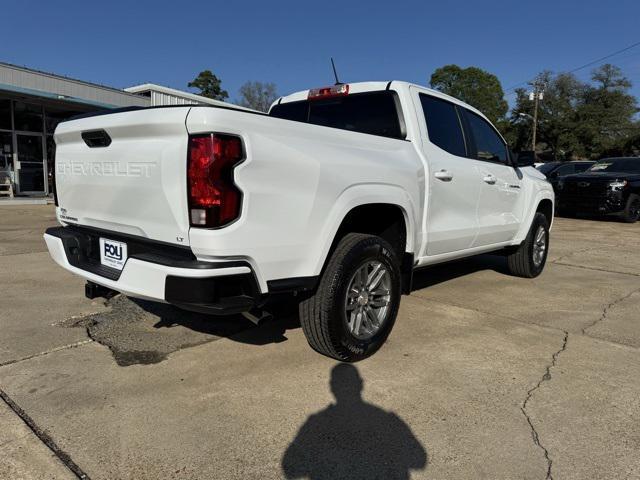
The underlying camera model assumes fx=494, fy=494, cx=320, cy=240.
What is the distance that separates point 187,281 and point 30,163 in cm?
1683

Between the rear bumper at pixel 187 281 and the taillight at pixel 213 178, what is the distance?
0.76ft

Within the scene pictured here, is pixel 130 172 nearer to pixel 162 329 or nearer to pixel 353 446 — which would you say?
pixel 162 329

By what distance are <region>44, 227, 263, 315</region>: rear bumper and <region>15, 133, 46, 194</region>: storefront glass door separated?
1581 cm

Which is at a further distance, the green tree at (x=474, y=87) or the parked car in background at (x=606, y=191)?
the green tree at (x=474, y=87)

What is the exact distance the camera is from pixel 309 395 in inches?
112

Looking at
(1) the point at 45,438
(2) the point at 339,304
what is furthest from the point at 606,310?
(1) the point at 45,438

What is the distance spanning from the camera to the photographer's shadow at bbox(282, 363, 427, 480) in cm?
219

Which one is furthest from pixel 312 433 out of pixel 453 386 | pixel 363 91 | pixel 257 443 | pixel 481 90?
pixel 481 90

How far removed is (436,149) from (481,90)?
5812 centimetres

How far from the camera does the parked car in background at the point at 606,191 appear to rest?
12844 mm

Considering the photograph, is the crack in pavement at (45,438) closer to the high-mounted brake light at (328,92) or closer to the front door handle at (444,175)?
the front door handle at (444,175)

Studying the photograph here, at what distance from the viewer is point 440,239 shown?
4.06m

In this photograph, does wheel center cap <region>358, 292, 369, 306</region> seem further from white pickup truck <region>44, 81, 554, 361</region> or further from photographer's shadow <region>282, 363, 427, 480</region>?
photographer's shadow <region>282, 363, 427, 480</region>

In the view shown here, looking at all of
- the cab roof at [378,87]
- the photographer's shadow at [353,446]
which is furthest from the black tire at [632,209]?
the photographer's shadow at [353,446]
